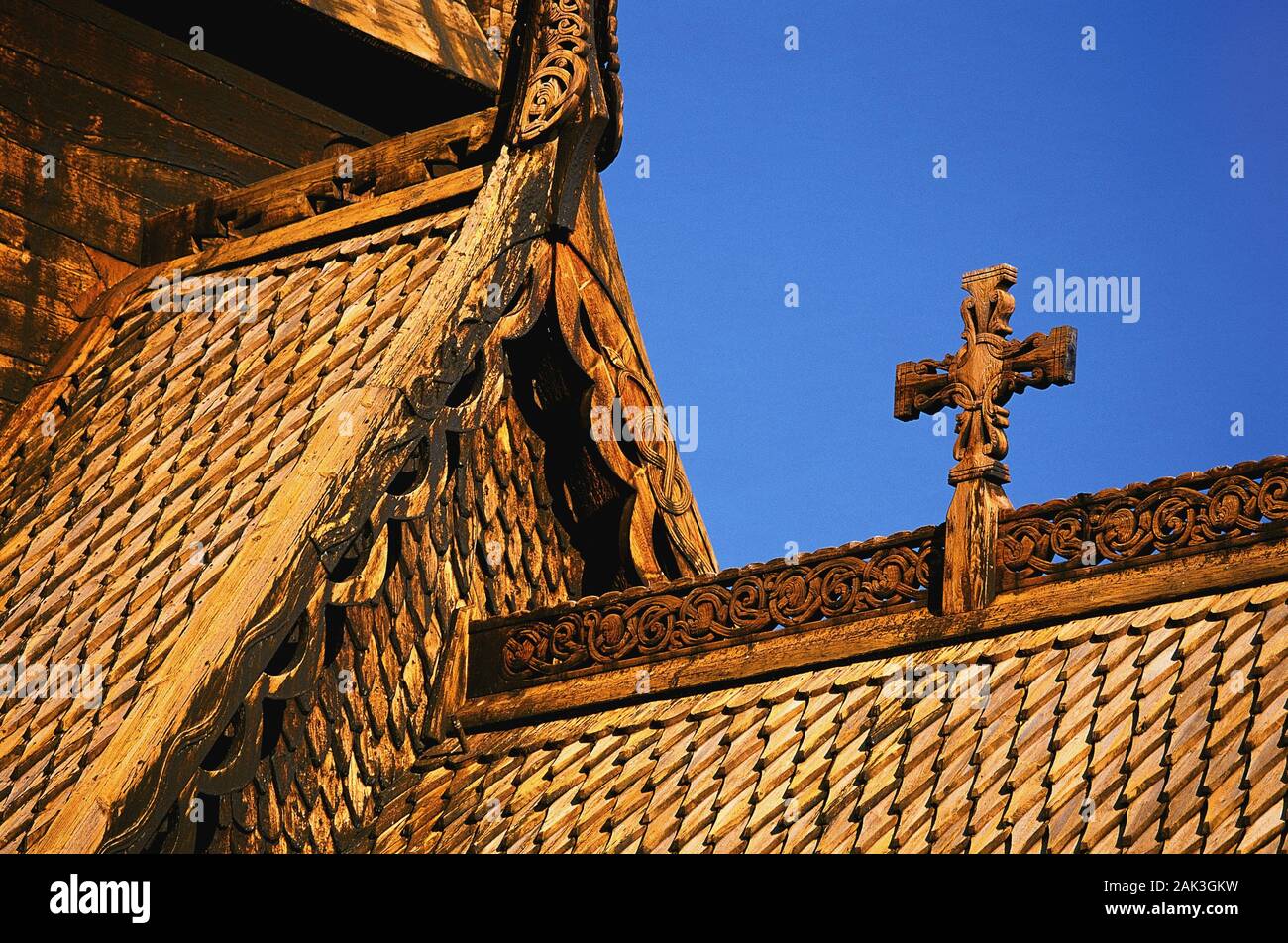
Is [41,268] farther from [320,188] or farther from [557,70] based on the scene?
[557,70]

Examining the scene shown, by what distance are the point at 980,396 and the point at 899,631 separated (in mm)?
945

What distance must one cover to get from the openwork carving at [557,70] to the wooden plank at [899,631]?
8.14 feet

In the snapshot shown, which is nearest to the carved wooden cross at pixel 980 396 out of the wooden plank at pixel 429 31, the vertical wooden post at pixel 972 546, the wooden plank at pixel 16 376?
the vertical wooden post at pixel 972 546

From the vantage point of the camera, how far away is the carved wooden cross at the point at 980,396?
8.65m

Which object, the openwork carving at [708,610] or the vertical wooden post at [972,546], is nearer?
the vertical wooden post at [972,546]

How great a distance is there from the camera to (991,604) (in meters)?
8.63

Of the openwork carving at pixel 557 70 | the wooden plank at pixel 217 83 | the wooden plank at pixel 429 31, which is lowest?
the openwork carving at pixel 557 70

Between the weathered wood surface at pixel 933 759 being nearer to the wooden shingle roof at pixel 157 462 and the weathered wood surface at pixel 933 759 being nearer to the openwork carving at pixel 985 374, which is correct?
the openwork carving at pixel 985 374

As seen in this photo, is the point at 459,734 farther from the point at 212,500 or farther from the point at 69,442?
the point at 69,442

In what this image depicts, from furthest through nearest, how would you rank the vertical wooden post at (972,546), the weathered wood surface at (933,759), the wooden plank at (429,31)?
the wooden plank at (429,31) → the vertical wooden post at (972,546) → the weathered wood surface at (933,759)

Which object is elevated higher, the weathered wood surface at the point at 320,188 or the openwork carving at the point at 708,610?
the weathered wood surface at the point at 320,188

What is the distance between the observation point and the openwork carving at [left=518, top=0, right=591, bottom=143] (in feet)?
33.5
